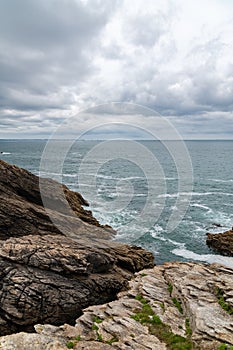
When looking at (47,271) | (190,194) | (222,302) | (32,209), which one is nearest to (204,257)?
(222,302)

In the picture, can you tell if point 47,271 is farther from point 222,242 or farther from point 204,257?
point 222,242

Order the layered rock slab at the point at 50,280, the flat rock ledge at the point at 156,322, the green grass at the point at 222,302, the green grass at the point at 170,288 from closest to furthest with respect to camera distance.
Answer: the flat rock ledge at the point at 156,322 < the green grass at the point at 222,302 < the layered rock slab at the point at 50,280 < the green grass at the point at 170,288

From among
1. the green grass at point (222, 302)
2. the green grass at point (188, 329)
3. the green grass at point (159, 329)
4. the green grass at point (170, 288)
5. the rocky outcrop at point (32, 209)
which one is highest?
the rocky outcrop at point (32, 209)

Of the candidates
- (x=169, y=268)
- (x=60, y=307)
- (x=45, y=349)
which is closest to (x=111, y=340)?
(x=45, y=349)

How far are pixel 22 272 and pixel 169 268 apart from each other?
13248mm

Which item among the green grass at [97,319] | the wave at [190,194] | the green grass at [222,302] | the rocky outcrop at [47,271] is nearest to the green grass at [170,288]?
the green grass at [222,302]

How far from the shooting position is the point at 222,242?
45156mm

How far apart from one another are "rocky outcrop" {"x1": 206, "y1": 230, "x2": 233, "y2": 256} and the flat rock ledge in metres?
23.0

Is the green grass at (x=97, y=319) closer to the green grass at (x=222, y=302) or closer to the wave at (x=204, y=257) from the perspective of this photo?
the green grass at (x=222, y=302)

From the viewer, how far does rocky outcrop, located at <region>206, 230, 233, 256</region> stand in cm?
4453

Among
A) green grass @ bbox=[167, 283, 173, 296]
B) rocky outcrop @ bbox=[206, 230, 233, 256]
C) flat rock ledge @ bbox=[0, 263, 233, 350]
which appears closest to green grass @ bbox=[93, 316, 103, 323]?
flat rock ledge @ bbox=[0, 263, 233, 350]

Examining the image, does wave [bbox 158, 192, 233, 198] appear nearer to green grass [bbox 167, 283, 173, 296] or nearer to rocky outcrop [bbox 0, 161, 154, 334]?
rocky outcrop [bbox 0, 161, 154, 334]

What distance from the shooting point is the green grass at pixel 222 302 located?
17.8 metres

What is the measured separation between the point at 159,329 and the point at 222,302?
4.92 meters
